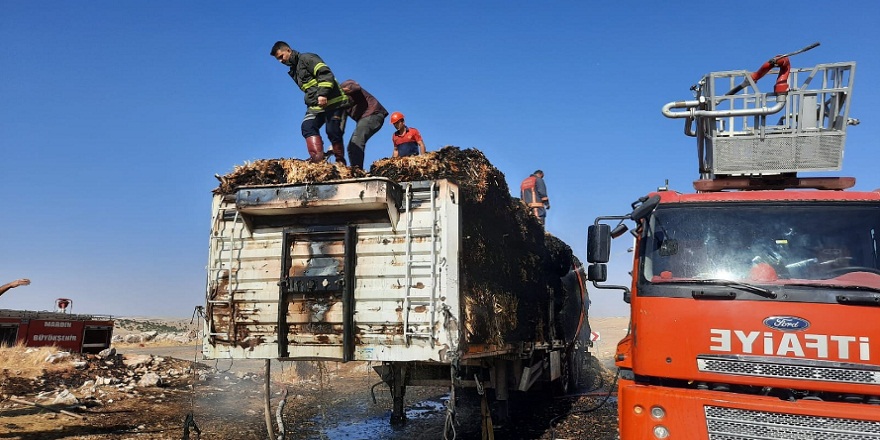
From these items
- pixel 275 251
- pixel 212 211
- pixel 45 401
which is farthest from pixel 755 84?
pixel 45 401

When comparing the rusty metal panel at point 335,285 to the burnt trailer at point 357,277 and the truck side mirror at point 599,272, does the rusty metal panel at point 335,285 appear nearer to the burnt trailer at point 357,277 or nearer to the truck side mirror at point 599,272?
→ the burnt trailer at point 357,277

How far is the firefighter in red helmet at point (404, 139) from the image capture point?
363 inches

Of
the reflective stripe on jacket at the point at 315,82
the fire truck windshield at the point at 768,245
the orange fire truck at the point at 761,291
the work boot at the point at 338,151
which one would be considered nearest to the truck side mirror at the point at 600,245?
the orange fire truck at the point at 761,291

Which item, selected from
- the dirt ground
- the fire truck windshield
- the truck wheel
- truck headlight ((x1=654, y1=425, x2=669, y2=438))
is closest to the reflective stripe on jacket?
the dirt ground

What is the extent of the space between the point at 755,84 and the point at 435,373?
183 inches

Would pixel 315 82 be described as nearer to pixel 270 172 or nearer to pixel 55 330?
pixel 270 172

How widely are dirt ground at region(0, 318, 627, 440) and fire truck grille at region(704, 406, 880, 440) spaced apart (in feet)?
9.50

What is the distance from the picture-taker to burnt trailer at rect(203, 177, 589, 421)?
18.5ft

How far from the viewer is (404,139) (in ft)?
30.5

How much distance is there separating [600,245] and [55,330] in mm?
14643

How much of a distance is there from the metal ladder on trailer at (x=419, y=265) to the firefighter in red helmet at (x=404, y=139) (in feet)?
11.2

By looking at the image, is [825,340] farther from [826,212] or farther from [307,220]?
[307,220]

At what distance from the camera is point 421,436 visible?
8227 mm

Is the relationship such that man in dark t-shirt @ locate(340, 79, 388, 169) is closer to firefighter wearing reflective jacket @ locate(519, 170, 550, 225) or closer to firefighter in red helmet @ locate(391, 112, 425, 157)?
firefighter in red helmet @ locate(391, 112, 425, 157)
